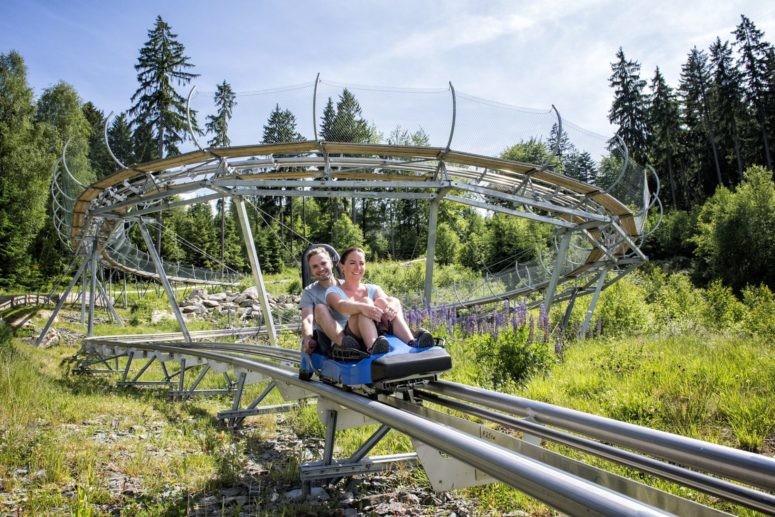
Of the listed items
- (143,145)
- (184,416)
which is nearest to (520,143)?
(184,416)

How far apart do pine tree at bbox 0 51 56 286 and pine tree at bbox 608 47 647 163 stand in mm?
45803

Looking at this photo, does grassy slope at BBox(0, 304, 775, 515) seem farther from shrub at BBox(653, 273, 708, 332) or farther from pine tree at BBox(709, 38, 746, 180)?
pine tree at BBox(709, 38, 746, 180)

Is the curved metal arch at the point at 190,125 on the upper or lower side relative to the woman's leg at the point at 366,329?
upper

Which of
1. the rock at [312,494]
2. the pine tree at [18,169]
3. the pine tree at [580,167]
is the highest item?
the pine tree at [18,169]

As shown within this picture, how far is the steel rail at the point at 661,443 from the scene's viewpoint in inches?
73.0

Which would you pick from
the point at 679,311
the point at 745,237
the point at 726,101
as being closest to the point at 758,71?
the point at 726,101

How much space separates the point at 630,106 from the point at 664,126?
11.9 ft

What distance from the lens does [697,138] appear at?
46250 millimetres

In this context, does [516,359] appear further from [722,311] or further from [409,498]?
[722,311]

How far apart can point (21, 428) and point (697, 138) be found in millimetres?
54369

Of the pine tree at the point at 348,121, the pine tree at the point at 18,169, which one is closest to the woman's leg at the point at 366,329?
the pine tree at the point at 348,121

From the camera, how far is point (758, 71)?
3953cm

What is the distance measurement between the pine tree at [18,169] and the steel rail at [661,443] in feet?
120

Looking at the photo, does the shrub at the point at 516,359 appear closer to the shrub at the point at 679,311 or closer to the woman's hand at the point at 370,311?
the woman's hand at the point at 370,311
